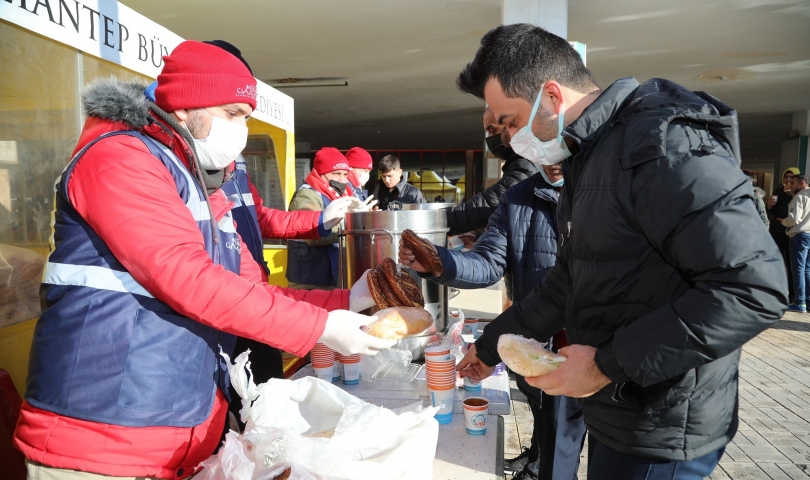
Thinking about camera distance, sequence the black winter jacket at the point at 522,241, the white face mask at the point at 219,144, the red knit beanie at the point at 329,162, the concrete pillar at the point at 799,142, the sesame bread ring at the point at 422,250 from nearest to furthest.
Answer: the white face mask at the point at 219,144 < the sesame bread ring at the point at 422,250 < the black winter jacket at the point at 522,241 < the red knit beanie at the point at 329,162 < the concrete pillar at the point at 799,142

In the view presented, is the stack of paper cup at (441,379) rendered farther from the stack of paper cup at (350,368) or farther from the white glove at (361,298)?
the stack of paper cup at (350,368)

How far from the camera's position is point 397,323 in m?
1.77

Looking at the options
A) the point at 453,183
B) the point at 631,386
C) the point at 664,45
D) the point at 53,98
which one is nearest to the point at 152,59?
the point at 53,98

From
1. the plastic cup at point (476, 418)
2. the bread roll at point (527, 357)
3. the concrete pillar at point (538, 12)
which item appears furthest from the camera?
the concrete pillar at point (538, 12)

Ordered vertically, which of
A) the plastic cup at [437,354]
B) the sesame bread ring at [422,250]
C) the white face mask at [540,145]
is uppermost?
the white face mask at [540,145]

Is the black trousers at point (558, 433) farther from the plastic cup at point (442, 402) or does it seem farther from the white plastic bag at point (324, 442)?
the white plastic bag at point (324, 442)

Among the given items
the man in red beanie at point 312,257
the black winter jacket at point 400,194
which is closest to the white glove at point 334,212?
the man in red beanie at point 312,257

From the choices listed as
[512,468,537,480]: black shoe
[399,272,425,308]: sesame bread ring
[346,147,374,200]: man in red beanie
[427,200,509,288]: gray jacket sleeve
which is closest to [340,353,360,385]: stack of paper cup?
[399,272,425,308]: sesame bread ring

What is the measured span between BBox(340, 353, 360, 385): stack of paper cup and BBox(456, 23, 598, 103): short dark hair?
126cm

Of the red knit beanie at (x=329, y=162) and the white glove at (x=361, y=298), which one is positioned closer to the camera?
the white glove at (x=361, y=298)

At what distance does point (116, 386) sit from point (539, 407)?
2304 millimetres

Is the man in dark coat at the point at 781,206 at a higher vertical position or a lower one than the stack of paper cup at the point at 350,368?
higher

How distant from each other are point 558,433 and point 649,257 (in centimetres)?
173

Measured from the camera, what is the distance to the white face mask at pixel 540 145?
175 centimetres
